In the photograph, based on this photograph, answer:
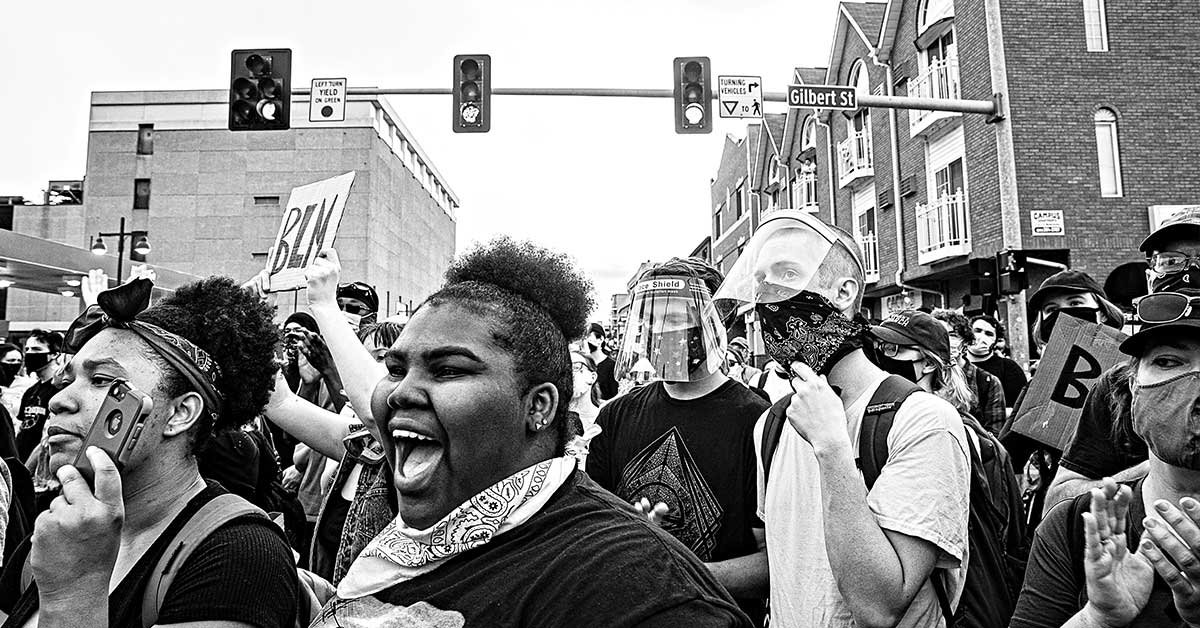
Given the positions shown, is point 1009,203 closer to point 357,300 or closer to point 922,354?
point 922,354

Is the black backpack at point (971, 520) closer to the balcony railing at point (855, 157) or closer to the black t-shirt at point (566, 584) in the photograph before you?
the black t-shirt at point (566, 584)

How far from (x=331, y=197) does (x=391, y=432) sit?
292 centimetres

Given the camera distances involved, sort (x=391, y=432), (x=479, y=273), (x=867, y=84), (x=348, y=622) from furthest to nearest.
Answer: (x=867, y=84), (x=479, y=273), (x=391, y=432), (x=348, y=622)

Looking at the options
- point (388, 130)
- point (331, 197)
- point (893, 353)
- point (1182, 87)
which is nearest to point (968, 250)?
point (1182, 87)

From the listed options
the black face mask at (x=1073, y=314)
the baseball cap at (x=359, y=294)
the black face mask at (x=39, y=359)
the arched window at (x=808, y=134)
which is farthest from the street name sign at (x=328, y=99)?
the arched window at (x=808, y=134)

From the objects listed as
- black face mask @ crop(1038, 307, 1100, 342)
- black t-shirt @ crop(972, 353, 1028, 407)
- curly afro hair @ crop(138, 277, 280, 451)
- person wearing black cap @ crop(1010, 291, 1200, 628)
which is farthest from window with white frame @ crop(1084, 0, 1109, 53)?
curly afro hair @ crop(138, 277, 280, 451)

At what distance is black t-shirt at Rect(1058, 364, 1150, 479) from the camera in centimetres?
280

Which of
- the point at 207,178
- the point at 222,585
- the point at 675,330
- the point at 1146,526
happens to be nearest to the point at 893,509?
the point at 1146,526

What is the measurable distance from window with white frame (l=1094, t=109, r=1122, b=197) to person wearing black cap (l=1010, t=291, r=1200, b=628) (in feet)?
54.6

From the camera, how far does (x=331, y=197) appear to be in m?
4.39

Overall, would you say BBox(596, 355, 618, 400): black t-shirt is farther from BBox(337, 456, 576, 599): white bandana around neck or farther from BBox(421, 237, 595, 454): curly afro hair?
BBox(337, 456, 576, 599): white bandana around neck

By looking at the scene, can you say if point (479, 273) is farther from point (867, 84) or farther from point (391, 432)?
point (867, 84)

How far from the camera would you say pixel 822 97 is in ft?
37.0

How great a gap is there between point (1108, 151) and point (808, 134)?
43.1 ft
